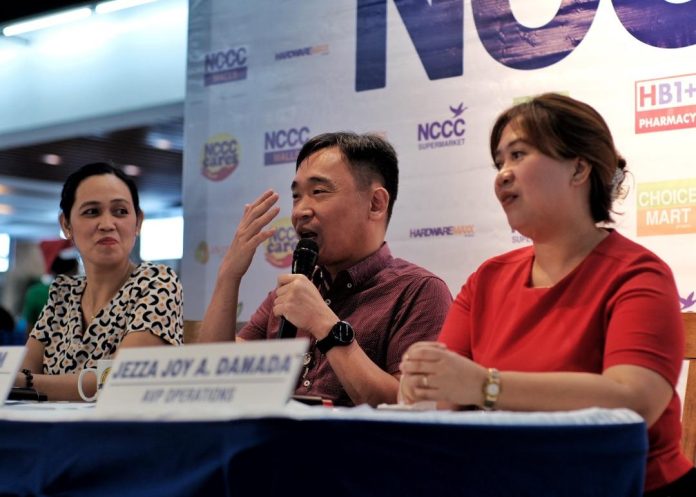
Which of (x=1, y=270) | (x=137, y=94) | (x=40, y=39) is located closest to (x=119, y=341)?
(x=137, y=94)

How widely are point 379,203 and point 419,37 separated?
1.35 m

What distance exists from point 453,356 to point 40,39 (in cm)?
554

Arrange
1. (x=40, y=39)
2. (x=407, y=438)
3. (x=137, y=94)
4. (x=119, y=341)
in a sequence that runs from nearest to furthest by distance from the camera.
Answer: (x=407, y=438)
(x=119, y=341)
(x=137, y=94)
(x=40, y=39)

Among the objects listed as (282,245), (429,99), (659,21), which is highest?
(659,21)

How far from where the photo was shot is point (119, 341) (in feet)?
8.26

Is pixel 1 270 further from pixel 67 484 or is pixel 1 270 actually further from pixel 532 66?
pixel 67 484

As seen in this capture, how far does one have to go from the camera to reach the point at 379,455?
1.10m

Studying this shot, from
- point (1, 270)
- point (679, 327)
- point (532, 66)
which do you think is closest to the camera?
point (679, 327)

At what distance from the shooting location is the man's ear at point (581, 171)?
1.71 meters

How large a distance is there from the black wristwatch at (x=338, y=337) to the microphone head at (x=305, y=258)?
185 mm

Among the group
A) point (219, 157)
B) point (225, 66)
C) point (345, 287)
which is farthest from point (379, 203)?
point (225, 66)

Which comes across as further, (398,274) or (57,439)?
(398,274)

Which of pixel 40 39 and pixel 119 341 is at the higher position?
pixel 40 39

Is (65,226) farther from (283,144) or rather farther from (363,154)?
(283,144)
